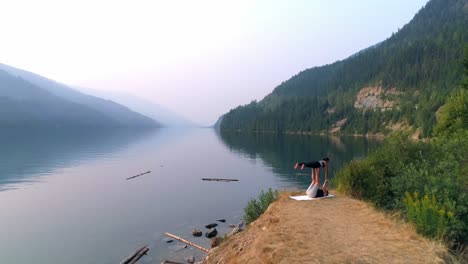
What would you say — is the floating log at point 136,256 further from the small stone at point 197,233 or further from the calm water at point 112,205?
the small stone at point 197,233

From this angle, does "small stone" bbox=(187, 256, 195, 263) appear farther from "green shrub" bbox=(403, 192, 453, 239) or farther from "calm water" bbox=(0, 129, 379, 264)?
"green shrub" bbox=(403, 192, 453, 239)

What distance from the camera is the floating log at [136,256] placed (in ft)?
81.1

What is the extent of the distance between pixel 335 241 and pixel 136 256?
1901 centimetres

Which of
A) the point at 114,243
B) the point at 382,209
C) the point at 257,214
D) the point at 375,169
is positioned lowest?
the point at 114,243

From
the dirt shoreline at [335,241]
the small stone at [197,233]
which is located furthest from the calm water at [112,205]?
the dirt shoreline at [335,241]

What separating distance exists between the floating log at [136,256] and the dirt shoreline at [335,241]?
11.3 m

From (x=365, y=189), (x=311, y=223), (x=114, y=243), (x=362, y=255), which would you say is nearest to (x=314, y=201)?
(x=365, y=189)

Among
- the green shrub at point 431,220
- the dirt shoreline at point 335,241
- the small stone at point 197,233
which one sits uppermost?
the green shrub at point 431,220

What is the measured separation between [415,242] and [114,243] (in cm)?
2595

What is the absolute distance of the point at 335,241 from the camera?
39.9 ft

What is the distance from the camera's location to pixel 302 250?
11.3 metres

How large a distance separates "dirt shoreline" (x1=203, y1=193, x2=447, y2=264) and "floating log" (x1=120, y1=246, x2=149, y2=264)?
37.1 ft

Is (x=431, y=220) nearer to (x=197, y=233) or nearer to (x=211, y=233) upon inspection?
(x=211, y=233)

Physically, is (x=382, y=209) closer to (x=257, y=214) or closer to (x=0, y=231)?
(x=257, y=214)
